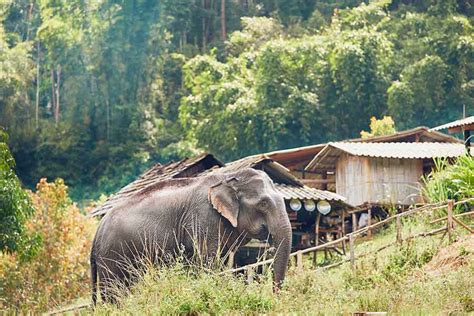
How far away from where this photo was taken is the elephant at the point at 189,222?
17.1m

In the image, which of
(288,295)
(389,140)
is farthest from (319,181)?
(288,295)

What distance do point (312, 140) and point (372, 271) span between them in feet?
122

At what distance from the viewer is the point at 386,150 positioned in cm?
3444

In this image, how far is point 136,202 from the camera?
18031mm

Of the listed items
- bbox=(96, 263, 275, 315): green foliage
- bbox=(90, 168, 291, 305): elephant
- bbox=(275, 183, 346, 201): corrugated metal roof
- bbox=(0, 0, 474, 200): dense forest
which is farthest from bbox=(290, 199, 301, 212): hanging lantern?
bbox=(0, 0, 474, 200): dense forest

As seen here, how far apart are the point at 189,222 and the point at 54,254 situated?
18836 mm

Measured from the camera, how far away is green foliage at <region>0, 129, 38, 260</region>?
80.5 ft

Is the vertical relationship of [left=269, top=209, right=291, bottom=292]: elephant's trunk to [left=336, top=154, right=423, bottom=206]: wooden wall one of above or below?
above

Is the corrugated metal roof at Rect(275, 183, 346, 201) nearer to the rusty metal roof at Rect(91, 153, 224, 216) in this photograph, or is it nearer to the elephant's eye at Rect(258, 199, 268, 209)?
the rusty metal roof at Rect(91, 153, 224, 216)

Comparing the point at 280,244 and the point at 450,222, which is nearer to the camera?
the point at 280,244

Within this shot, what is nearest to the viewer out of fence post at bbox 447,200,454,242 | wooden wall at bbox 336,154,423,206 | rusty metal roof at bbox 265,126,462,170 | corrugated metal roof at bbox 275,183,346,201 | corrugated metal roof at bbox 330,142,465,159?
fence post at bbox 447,200,454,242

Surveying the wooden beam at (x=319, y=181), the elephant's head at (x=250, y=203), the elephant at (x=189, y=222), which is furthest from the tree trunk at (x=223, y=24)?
the elephant's head at (x=250, y=203)

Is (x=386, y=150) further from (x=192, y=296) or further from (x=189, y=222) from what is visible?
(x=192, y=296)

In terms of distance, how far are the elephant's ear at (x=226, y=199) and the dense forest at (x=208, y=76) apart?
34.1 m
